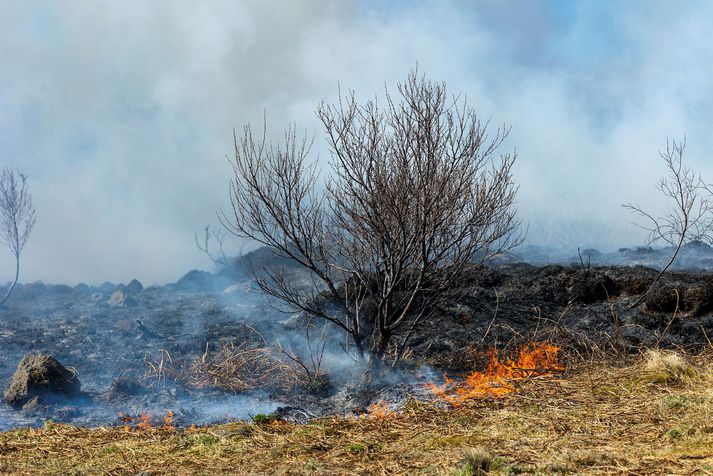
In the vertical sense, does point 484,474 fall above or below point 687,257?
below

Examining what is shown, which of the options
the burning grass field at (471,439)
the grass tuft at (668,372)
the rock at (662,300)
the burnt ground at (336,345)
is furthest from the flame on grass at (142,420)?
the rock at (662,300)

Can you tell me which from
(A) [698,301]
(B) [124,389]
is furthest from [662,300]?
(B) [124,389]

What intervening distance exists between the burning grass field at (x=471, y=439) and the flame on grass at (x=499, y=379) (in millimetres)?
140

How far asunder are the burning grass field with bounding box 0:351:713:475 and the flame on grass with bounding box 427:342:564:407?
0.14 meters

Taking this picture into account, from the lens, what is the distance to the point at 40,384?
8602 mm

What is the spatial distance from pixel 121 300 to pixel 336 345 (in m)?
11.9

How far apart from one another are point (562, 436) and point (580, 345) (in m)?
3.75

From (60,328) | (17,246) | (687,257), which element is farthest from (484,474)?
(17,246)

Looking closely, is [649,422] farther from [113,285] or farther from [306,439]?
[113,285]

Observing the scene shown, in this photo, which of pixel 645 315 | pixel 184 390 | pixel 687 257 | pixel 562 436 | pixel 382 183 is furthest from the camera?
pixel 687 257

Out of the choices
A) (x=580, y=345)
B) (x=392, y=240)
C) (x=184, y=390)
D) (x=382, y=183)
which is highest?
(x=382, y=183)

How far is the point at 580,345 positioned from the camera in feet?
26.1

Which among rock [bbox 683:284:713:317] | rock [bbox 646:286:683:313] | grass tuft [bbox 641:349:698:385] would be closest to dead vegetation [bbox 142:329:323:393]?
grass tuft [bbox 641:349:698:385]

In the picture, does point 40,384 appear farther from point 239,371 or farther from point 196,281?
point 196,281
